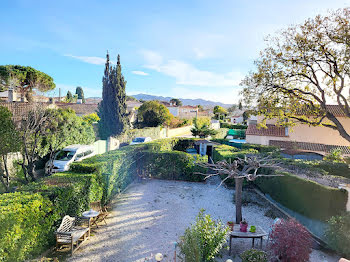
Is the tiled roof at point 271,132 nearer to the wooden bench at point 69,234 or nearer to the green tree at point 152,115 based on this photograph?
the green tree at point 152,115

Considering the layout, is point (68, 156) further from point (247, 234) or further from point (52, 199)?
point (247, 234)

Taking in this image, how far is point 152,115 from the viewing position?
34344 mm

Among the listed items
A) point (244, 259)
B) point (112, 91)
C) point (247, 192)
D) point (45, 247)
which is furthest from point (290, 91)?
point (112, 91)

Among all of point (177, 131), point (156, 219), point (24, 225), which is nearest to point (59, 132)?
point (156, 219)

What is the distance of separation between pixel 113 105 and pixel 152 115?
7153mm

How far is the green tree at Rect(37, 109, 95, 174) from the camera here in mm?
14891

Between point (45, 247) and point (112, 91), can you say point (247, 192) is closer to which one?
point (45, 247)

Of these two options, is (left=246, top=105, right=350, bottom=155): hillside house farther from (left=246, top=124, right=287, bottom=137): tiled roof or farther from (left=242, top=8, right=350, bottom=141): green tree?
(left=242, top=8, right=350, bottom=141): green tree

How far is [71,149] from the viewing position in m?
15.5

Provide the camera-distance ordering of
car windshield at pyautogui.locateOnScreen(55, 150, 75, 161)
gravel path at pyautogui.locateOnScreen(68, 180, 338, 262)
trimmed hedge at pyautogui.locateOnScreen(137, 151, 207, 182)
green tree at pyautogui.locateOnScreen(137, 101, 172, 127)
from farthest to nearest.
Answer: green tree at pyautogui.locateOnScreen(137, 101, 172, 127)
car windshield at pyautogui.locateOnScreen(55, 150, 75, 161)
trimmed hedge at pyautogui.locateOnScreen(137, 151, 207, 182)
gravel path at pyautogui.locateOnScreen(68, 180, 338, 262)

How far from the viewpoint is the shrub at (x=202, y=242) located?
5234 millimetres

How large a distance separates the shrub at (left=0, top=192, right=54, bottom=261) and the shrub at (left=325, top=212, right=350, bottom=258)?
804 cm

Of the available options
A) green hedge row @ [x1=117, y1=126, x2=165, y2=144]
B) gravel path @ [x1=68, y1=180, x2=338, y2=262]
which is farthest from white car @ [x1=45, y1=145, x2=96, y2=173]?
green hedge row @ [x1=117, y1=126, x2=165, y2=144]

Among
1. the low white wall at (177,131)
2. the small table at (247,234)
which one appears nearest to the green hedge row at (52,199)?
the small table at (247,234)
